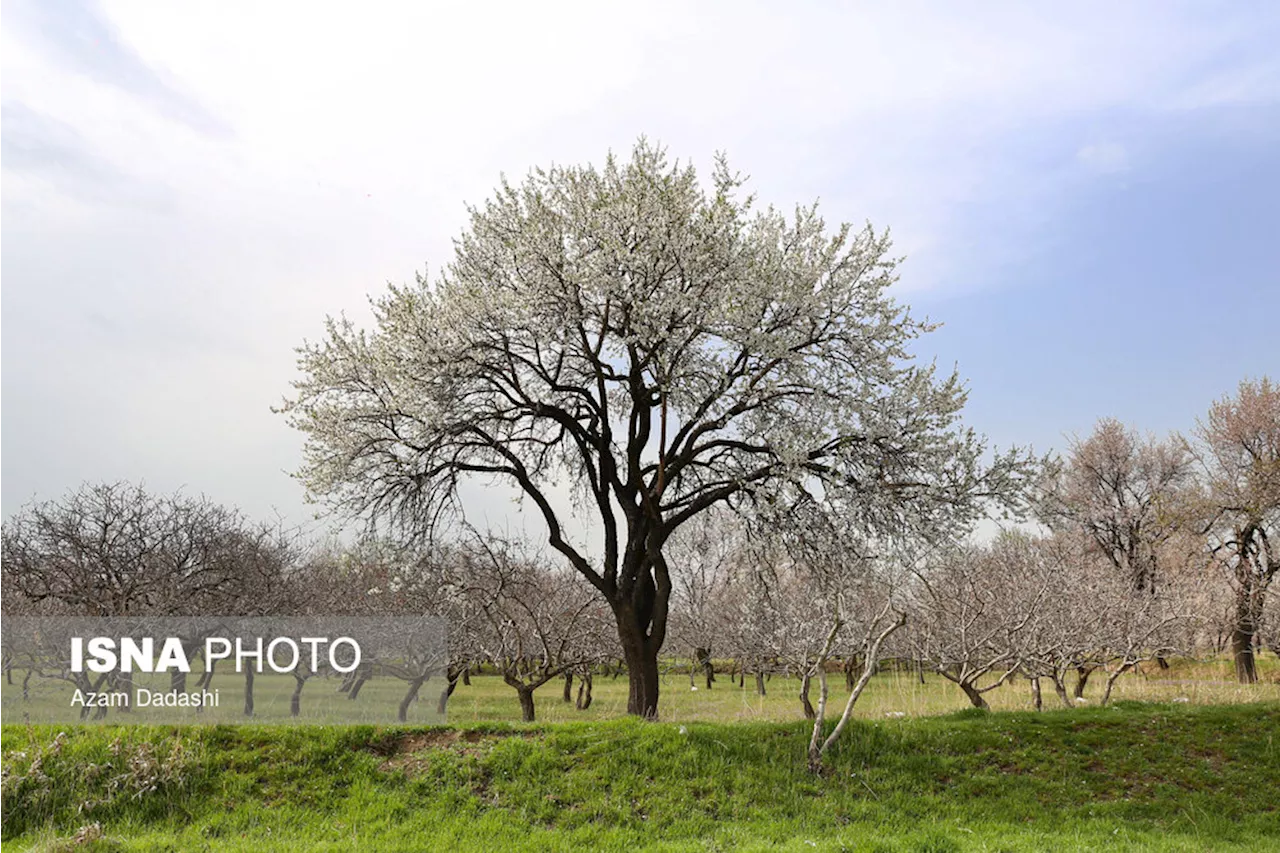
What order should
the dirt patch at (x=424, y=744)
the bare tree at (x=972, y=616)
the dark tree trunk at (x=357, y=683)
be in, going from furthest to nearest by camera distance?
the dark tree trunk at (x=357, y=683) < the bare tree at (x=972, y=616) < the dirt patch at (x=424, y=744)

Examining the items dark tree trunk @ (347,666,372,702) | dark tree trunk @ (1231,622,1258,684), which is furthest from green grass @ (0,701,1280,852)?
dark tree trunk @ (1231,622,1258,684)

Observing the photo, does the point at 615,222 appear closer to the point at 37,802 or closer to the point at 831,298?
the point at 831,298

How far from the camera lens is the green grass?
9438 millimetres

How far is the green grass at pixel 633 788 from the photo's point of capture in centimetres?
944

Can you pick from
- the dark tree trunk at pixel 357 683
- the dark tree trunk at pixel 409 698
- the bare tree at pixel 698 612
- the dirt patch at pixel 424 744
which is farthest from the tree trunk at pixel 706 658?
the dirt patch at pixel 424 744

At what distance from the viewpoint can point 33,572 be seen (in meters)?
18.6

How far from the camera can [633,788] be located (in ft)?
34.4

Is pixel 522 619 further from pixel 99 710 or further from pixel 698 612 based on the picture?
pixel 698 612

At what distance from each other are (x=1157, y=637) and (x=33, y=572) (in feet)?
86.4

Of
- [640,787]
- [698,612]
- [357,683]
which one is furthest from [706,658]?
[640,787]

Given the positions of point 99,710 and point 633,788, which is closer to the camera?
point 633,788

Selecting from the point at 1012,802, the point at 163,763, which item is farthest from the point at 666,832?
the point at 163,763

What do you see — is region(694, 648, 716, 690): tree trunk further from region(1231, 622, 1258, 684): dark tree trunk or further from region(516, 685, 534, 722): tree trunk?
region(1231, 622, 1258, 684): dark tree trunk

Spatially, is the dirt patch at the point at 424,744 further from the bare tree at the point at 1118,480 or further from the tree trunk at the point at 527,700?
the bare tree at the point at 1118,480
